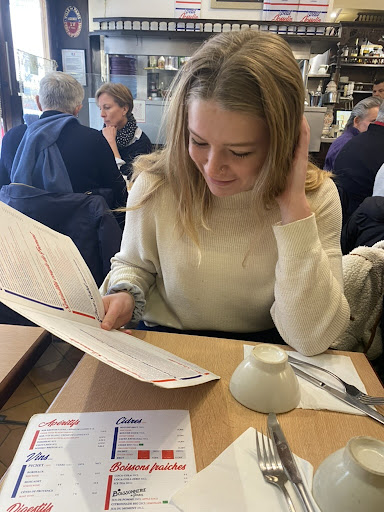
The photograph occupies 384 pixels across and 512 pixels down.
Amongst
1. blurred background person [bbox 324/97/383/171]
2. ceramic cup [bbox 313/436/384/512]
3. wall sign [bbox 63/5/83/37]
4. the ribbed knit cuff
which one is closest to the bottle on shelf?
blurred background person [bbox 324/97/383/171]

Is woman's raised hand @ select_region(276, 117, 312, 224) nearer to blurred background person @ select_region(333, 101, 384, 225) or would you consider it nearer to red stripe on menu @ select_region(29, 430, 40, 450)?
red stripe on menu @ select_region(29, 430, 40, 450)

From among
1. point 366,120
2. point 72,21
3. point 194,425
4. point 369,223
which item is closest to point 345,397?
point 194,425

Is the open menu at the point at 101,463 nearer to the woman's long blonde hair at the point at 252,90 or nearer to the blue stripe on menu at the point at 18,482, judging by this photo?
the blue stripe on menu at the point at 18,482

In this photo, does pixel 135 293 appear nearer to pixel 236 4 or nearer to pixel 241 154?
pixel 241 154

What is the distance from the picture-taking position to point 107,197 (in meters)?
2.30

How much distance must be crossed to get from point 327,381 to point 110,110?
314 centimetres

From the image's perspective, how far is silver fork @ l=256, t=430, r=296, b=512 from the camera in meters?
0.52

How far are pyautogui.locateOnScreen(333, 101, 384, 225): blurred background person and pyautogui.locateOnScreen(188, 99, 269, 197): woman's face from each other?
7.07 ft

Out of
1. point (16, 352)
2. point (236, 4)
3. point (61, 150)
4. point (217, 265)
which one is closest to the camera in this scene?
point (16, 352)

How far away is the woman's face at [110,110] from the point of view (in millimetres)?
3344

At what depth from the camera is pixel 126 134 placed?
3477mm

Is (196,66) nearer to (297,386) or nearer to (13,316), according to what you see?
(297,386)

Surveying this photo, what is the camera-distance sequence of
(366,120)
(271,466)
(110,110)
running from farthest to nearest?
(366,120) < (110,110) < (271,466)

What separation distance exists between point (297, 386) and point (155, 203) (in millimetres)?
607
